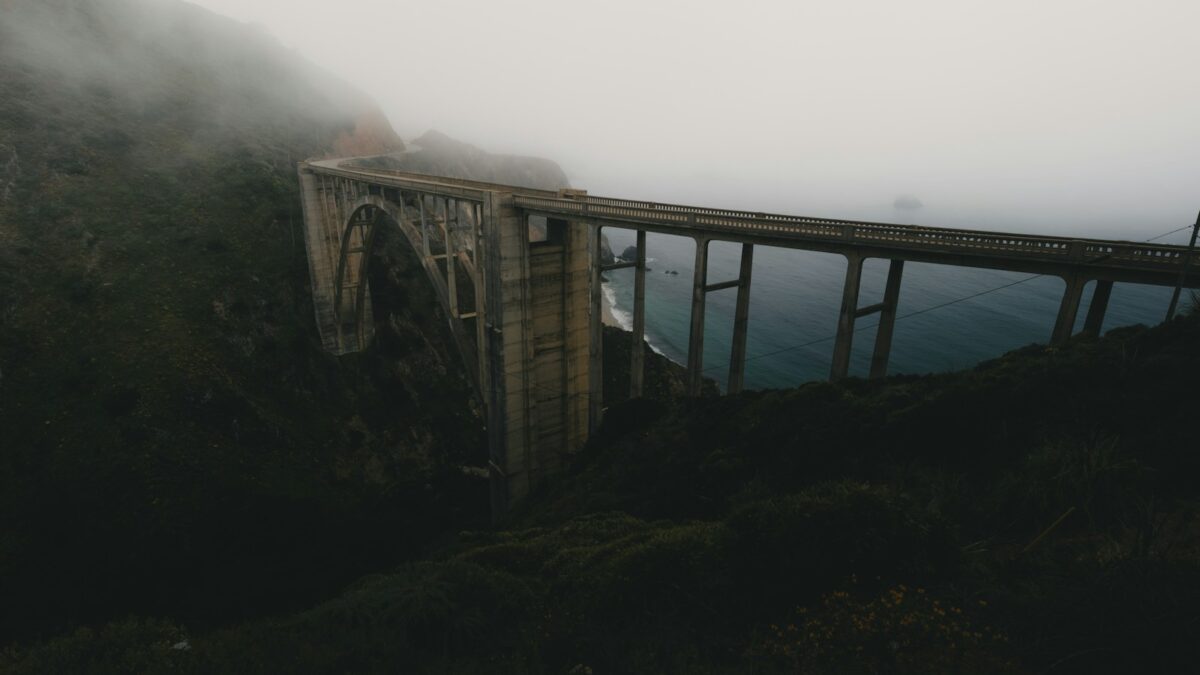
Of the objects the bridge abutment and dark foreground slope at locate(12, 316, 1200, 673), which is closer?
dark foreground slope at locate(12, 316, 1200, 673)

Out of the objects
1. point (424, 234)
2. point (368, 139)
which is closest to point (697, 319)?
point (424, 234)

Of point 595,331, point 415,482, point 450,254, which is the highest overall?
point 450,254

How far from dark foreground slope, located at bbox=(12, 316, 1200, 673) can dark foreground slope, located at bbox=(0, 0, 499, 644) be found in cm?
2292

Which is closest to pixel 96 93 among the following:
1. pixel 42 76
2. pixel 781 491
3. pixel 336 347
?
pixel 42 76

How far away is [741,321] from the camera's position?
65.0ft

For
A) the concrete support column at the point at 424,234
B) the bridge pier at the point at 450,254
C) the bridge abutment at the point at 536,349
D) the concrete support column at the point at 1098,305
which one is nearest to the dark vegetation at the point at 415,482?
the concrete support column at the point at 1098,305

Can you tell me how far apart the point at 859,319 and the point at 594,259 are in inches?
2601

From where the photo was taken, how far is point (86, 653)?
920 centimetres

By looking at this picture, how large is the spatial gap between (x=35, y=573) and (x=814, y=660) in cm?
3557

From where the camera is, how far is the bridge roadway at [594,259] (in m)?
13.5

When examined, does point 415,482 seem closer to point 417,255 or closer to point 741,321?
point 417,255

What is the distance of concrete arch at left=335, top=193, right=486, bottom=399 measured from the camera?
100 feet

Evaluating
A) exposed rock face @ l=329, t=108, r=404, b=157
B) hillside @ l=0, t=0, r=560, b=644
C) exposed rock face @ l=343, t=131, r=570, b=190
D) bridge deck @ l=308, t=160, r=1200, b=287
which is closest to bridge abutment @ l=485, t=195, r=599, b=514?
bridge deck @ l=308, t=160, r=1200, b=287

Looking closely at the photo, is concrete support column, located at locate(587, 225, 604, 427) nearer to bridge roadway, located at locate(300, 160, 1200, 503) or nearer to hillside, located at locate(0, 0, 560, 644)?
bridge roadway, located at locate(300, 160, 1200, 503)
